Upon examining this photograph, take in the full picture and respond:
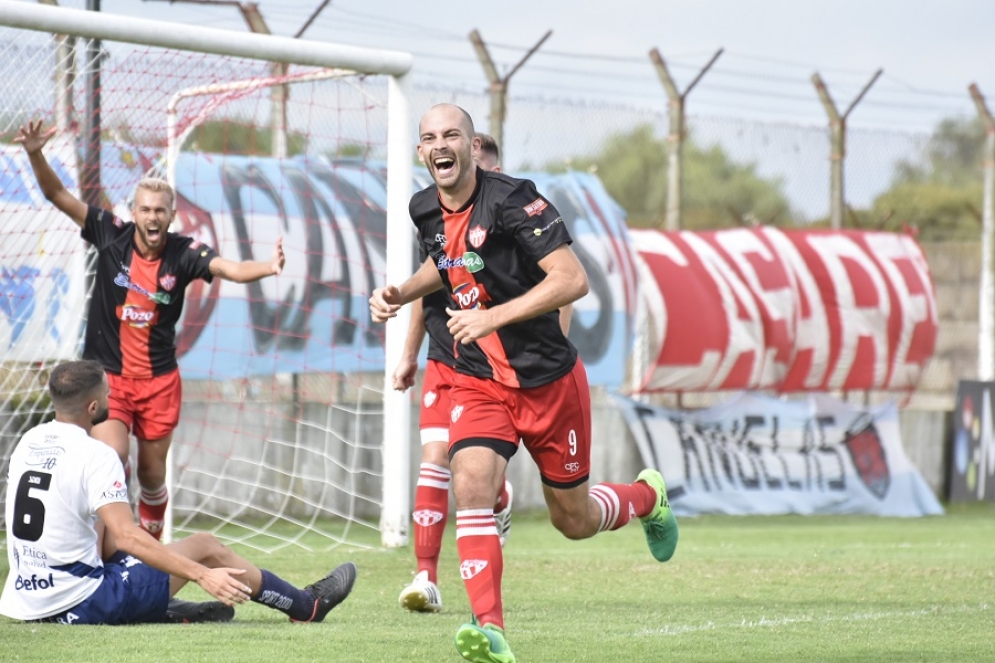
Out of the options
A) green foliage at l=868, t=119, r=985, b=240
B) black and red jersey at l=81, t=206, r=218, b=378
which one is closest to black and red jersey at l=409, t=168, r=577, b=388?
black and red jersey at l=81, t=206, r=218, b=378

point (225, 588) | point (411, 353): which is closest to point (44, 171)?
point (411, 353)

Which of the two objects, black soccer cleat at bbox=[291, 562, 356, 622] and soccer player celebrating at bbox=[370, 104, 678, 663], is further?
black soccer cleat at bbox=[291, 562, 356, 622]

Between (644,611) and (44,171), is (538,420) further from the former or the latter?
(44,171)

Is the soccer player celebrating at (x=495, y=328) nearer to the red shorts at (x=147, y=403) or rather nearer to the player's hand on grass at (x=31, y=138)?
the red shorts at (x=147, y=403)

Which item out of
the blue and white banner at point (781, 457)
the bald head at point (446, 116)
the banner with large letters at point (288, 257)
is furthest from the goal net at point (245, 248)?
the bald head at point (446, 116)

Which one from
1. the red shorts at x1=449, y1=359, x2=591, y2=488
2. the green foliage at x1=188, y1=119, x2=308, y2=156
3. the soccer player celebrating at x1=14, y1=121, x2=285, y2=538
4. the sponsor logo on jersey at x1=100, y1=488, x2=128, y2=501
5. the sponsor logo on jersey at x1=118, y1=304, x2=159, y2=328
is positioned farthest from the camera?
the green foliage at x1=188, y1=119, x2=308, y2=156

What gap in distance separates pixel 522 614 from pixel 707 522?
21.7 feet

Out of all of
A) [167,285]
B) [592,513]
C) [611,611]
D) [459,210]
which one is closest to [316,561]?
[167,285]

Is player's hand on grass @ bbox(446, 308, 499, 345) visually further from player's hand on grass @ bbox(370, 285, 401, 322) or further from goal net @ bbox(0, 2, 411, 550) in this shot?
goal net @ bbox(0, 2, 411, 550)

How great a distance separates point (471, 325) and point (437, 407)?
8.13 feet

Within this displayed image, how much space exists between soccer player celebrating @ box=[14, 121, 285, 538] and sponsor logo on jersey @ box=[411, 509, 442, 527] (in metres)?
1.86

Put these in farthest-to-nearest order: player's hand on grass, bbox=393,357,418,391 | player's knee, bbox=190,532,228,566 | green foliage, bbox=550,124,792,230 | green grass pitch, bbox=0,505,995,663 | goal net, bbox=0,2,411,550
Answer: green foliage, bbox=550,124,792,230 < goal net, bbox=0,2,411,550 < player's hand on grass, bbox=393,357,418,391 < player's knee, bbox=190,532,228,566 < green grass pitch, bbox=0,505,995,663

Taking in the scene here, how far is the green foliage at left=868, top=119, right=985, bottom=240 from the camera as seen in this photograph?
1638 centimetres

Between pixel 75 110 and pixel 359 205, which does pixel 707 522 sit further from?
pixel 75 110
